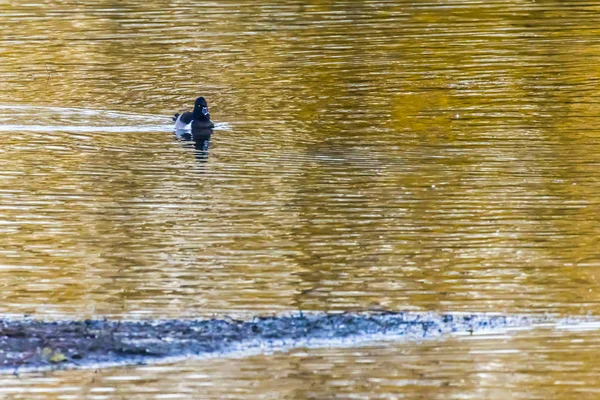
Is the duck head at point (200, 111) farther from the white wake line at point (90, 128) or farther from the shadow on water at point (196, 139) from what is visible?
the white wake line at point (90, 128)

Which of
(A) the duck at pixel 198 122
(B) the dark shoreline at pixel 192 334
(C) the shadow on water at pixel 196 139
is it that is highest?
(B) the dark shoreline at pixel 192 334

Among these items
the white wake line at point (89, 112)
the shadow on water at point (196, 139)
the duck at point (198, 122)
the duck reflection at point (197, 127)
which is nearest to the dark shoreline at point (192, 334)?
the shadow on water at point (196, 139)

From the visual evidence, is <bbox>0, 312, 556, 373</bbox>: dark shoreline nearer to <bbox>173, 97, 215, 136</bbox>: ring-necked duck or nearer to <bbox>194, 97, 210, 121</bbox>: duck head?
<bbox>173, 97, 215, 136</bbox>: ring-necked duck

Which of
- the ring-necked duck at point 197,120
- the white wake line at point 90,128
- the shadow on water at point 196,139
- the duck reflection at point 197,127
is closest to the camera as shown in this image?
the shadow on water at point 196,139

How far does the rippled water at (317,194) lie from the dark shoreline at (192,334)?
254 millimetres

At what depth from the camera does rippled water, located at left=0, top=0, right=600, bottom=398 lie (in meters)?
10.3

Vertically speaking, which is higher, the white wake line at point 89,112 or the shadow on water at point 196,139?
the shadow on water at point 196,139

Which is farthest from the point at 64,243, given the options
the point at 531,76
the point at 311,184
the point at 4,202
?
the point at 531,76

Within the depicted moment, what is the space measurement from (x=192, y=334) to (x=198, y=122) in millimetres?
10039

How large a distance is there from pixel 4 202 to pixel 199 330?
6.31 meters

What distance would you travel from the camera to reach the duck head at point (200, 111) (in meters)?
20.7

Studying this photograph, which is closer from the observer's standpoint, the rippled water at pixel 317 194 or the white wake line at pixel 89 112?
the rippled water at pixel 317 194

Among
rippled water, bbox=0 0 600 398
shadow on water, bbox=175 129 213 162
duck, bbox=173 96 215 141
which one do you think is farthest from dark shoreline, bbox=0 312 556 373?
duck, bbox=173 96 215 141

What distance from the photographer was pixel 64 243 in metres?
14.3
